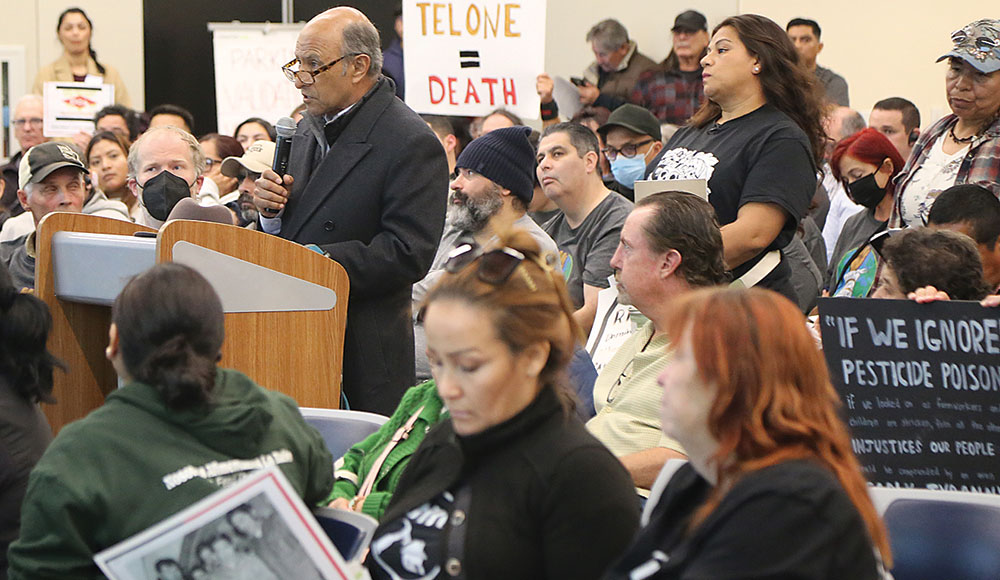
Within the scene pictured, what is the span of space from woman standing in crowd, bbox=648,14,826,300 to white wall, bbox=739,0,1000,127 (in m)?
5.15

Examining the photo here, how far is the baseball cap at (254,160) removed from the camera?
4144mm

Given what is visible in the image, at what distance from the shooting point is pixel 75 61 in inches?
354

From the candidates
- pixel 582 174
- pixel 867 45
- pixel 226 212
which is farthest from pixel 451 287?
pixel 867 45

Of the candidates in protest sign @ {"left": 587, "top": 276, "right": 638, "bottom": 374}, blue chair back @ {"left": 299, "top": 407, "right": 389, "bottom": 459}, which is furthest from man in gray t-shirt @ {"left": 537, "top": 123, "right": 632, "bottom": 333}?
blue chair back @ {"left": 299, "top": 407, "right": 389, "bottom": 459}

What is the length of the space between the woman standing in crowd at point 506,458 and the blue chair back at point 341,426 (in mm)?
718

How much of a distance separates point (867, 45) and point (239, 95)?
4.46 m

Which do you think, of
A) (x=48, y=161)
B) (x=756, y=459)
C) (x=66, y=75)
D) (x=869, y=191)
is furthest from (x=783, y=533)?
(x=66, y=75)

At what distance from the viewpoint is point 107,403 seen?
1964 mm

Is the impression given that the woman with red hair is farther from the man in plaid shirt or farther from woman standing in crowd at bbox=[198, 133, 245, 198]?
woman standing in crowd at bbox=[198, 133, 245, 198]

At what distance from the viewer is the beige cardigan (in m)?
8.93

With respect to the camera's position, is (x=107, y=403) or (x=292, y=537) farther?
(x=107, y=403)

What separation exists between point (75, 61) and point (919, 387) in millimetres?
7859

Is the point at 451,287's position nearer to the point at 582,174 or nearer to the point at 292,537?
the point at 292,537

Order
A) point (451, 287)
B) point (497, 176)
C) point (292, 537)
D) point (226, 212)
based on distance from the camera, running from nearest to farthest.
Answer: point (292, 537)
point (451, 287)
point (226, 212)
point (497, 176)
